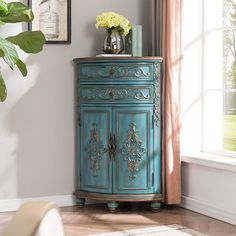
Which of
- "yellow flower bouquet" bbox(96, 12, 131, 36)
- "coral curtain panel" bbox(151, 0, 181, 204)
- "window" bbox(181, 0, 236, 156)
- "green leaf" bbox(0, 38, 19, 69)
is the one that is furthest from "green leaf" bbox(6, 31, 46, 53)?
"window" bbox(181, 0, 236, 156)

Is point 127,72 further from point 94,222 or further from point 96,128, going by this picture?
point 94,222

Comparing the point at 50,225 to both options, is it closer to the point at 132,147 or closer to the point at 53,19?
the point at 132,147

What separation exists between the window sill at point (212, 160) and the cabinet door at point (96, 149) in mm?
655

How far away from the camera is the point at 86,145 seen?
4.27m

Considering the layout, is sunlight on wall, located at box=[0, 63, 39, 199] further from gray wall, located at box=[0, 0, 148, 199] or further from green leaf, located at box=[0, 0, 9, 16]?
green leaf, located at box=[0, 0, 9, 16]

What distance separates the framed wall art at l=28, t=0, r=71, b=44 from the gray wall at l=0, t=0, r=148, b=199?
0.07 metres

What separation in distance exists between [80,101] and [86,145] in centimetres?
37

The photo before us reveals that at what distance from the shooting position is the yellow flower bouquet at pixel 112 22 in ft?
13.7

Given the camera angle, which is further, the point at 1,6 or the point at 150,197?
the point at 150,197

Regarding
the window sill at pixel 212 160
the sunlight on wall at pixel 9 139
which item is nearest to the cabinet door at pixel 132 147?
the window sill at pixel 212 160

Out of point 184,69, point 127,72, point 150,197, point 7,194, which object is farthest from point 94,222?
point 184,69

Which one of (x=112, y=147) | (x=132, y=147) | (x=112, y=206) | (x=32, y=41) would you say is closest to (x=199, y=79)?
(x=132, y=147)

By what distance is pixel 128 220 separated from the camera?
3.89 meters

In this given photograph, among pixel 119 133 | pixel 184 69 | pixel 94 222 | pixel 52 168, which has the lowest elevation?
pixel 94 222
